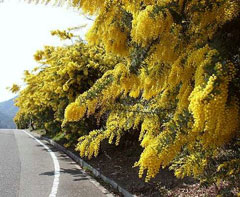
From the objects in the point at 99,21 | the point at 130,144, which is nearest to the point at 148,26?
the point at 99,21

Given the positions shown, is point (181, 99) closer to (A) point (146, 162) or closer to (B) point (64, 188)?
(A) point (146, 162)

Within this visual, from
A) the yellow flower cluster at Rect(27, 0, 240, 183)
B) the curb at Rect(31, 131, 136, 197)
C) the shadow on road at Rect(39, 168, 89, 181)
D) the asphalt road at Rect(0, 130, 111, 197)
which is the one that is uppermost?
the yellow flower cluster at Rect(27, 0, 240, 183)

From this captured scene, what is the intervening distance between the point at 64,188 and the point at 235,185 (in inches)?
174

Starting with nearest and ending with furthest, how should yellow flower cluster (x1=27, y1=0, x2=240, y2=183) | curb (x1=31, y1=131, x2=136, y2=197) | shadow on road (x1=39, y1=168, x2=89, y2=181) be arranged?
yellow flower cluster (x1=27, y1=0, x2=240, y2=183), curb (x1=31, y1=131, x2=136, y2=197), shadow on road (x1=39, y1=168, x2=89, y2=181)

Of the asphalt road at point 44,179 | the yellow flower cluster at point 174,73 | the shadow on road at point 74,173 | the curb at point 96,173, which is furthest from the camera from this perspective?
the shadow on road at point 74,173

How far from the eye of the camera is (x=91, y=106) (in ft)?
10.0

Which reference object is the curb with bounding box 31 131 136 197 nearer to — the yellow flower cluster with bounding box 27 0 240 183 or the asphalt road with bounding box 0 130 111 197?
the asphalt road with bounding box 0 130 111 197

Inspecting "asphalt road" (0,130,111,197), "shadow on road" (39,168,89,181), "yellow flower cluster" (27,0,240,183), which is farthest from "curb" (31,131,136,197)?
"yellow flower cluster" (27,0,240,183)

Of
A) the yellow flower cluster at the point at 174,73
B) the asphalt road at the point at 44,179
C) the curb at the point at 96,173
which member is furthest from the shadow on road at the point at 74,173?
the yellow flower cluster at the point at 174,73

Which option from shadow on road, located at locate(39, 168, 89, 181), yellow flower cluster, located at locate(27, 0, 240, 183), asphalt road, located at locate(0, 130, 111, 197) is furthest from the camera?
shadow on road, located at locate(39, 168, 89, 181)

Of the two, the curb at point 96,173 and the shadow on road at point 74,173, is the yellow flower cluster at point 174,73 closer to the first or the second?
the curb at point 96,173

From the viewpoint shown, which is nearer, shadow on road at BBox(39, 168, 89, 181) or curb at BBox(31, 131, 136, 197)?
curb at BBox(31, 131, 136, 197)

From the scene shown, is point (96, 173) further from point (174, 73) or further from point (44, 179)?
point (174, 73)

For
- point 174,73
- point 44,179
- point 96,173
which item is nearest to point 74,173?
point 96,173
